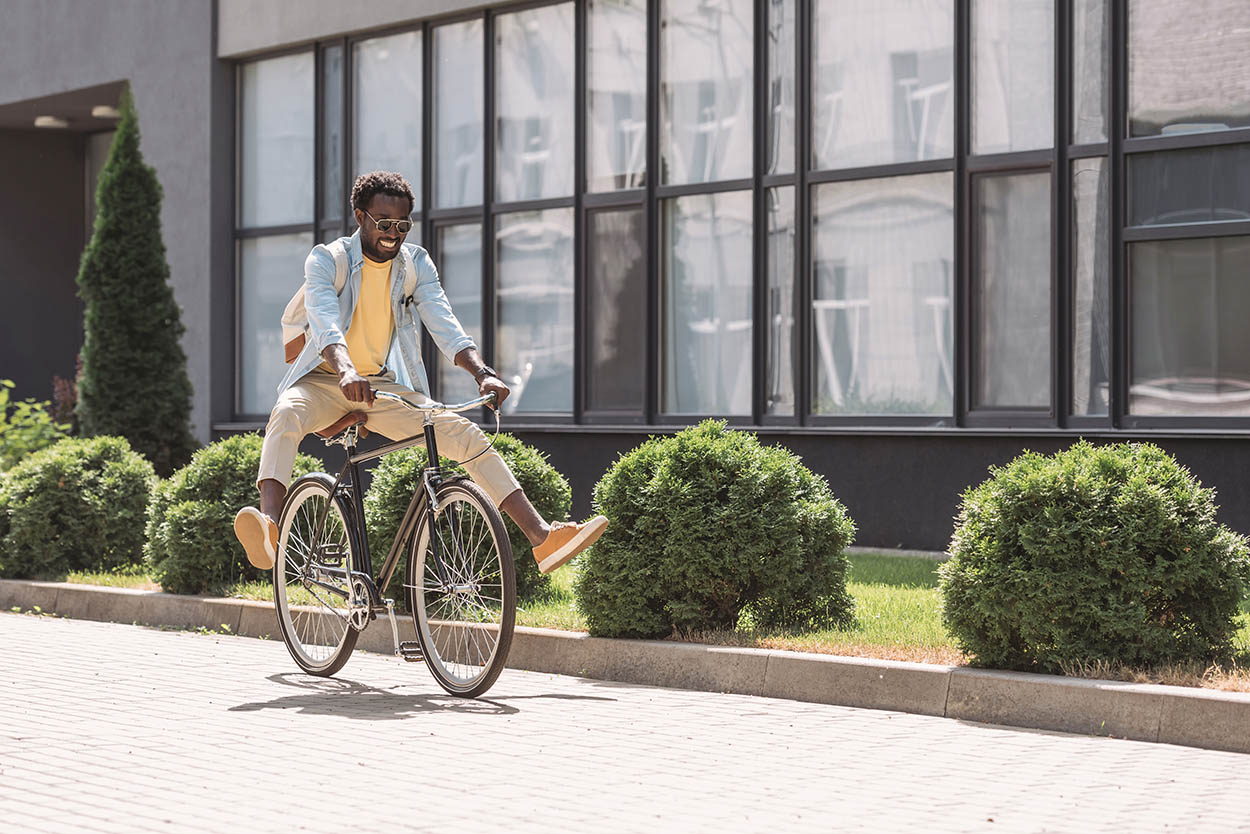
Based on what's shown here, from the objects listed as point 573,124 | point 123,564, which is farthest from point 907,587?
point 573,124

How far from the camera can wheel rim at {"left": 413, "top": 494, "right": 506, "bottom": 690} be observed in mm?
7359

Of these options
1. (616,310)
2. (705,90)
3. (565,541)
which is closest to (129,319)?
(616,310)

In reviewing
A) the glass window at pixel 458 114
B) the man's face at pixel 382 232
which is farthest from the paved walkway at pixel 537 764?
the glass window at pixel 458 114

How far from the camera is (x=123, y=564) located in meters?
12.5

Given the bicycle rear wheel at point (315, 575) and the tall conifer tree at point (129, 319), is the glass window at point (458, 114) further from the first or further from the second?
the bicycle rear wheel at point (315, 575)

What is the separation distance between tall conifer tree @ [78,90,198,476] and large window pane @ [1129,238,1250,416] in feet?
33.9

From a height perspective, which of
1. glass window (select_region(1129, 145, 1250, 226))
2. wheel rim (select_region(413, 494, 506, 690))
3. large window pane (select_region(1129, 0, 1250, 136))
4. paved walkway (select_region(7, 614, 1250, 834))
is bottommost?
paved walkway (select_region(7, 614, 1250, 834))

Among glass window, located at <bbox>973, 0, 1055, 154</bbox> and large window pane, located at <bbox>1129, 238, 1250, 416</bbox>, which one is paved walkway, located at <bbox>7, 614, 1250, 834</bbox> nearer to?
large window pane, located at <bbox>1129, 238, 1250, 416</bbox>

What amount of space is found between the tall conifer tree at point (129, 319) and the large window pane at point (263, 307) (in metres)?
1.33

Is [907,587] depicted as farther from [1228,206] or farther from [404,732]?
[404,732]

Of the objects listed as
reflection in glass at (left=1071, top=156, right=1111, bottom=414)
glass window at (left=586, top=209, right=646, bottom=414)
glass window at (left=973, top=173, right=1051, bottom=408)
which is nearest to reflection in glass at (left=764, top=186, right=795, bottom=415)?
Result: glass window at (left=586, top=209, right=646, bottom=414)

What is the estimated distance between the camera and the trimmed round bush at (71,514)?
12.3 m

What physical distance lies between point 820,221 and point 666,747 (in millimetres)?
8782

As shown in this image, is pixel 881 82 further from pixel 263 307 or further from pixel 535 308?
pixel 263 307
